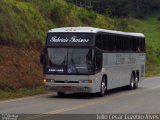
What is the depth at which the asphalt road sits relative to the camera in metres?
19.6

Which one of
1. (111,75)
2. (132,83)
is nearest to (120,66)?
(111,75)

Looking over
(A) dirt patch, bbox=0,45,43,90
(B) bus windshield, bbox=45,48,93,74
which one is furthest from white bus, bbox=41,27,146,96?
(A) dirt patch, bbox=0,45,43,90

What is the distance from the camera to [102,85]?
26.8 meters

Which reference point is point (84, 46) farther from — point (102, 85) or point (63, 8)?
point (63, 8)

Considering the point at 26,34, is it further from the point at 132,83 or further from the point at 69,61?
the point at 69,61

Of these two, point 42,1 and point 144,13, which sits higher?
point 42,1

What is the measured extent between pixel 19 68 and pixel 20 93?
204 inches

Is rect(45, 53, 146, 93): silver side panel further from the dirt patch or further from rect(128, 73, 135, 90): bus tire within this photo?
the dirt patch

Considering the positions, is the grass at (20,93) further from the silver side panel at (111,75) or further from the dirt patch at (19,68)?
the silver side panel at (111,75)

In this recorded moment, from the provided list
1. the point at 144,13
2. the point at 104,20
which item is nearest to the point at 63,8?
the point at 104,20

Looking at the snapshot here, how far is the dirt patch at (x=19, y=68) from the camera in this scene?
2940 centimetres

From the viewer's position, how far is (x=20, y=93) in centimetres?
2706

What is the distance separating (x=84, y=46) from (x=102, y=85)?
220cm

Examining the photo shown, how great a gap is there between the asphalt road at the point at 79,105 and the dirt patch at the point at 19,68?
2.59m
